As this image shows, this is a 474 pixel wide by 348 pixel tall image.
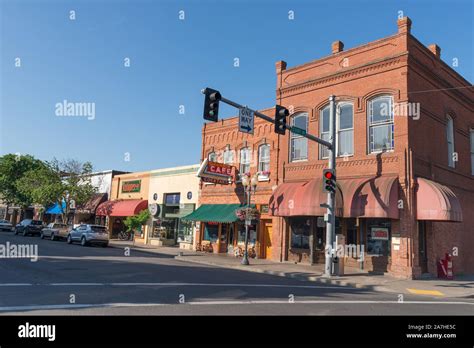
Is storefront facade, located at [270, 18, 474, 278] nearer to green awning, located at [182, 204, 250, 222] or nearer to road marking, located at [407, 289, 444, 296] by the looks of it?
road marking, located at [407, 289, 444, 296]

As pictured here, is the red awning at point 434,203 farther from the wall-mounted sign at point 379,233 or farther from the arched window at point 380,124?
the arched window at point 380,124

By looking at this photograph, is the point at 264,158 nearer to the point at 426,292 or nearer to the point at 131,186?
the point at 426,292

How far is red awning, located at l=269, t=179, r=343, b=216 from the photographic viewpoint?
19594 millimetres

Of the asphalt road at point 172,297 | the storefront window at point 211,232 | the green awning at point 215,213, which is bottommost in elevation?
the asphalt road at point 172,297

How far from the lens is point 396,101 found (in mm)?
19031

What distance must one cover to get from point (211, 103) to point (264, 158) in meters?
12.1

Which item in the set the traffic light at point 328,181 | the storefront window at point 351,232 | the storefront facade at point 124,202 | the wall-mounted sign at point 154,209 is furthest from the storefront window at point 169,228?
the traffic light at point 328,181

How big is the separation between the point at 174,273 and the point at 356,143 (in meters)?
11.0

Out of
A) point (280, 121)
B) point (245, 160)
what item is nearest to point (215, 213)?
point (245, 160)

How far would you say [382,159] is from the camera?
19.1 meters

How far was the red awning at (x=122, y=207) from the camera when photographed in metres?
36.3

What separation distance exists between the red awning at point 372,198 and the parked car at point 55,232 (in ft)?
82.6

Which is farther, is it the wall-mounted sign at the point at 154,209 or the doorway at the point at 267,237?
the wall-mounted sign at the point at 154,209
